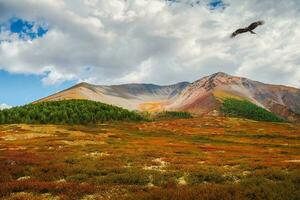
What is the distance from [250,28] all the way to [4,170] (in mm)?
20258

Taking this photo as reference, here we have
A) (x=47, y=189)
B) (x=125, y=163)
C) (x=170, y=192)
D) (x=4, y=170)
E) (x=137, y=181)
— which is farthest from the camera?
(x=125, y=163)

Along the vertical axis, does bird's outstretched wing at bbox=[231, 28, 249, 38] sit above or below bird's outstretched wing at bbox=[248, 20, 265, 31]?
below

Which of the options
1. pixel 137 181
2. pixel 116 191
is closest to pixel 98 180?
pixel 137 181

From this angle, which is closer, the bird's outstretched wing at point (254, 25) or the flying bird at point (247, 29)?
the bird's outstretched wing at point (254, 25)

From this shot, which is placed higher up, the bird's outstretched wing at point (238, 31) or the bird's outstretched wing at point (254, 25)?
the bird's outstretched wing at point (254, 25)

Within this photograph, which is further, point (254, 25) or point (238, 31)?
point (238, 31)

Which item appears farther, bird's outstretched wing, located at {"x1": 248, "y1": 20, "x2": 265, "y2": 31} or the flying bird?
the flying bird

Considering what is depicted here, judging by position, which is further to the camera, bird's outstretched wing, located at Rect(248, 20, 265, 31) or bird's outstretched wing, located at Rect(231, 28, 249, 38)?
bird's outstretched wing, located at Rect(231, 28, 249, 38)

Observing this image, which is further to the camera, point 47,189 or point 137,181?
point 137,181

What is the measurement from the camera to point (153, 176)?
81.9 feet

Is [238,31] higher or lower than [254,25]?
lower

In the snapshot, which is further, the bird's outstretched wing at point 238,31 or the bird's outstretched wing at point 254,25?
the bird's outstretched wing at point 238,31

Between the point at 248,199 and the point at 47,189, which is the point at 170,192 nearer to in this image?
the point at 248,199

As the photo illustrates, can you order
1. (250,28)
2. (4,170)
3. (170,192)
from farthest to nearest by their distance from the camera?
(4,170)
(250,28)
(170,192)
